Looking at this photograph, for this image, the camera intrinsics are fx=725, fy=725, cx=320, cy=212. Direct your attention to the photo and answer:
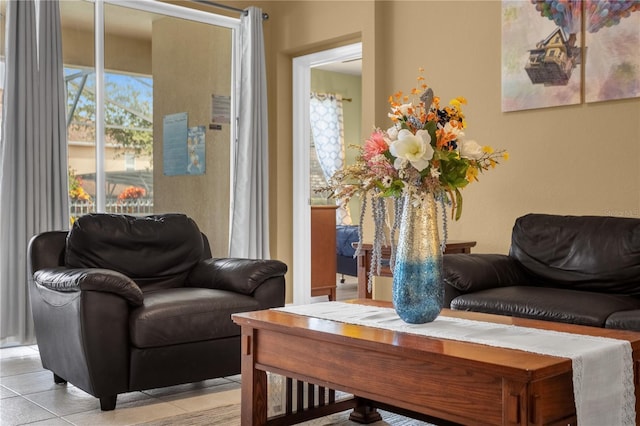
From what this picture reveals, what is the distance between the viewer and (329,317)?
275 centimetres

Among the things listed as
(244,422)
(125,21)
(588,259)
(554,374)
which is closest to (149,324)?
(244,422)

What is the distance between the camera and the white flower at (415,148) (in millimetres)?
2426

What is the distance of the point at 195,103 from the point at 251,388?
12.3 ft

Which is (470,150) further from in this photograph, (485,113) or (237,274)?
(485,113)

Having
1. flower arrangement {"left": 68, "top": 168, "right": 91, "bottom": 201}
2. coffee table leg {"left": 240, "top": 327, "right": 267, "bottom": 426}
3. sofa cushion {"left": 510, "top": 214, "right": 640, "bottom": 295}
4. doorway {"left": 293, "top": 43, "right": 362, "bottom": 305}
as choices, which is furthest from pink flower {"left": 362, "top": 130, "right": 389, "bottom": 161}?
doorway {"left": 293, "top": 43, "right": 362, "bottom": 305}

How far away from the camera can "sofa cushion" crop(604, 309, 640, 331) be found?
304cm

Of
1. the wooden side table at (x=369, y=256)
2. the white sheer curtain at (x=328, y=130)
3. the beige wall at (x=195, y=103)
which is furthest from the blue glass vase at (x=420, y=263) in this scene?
the white sheer curtain at (x=328, y=130)

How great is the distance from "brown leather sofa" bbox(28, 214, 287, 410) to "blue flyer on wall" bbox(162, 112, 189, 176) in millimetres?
1730

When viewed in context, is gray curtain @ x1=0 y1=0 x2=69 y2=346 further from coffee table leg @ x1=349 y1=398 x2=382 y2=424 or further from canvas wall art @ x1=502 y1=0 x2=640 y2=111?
canvas wall art @ x1=502 y1=0 x2=640 y2=111

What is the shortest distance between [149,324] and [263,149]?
3081 mm

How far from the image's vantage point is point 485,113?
4.87 meters

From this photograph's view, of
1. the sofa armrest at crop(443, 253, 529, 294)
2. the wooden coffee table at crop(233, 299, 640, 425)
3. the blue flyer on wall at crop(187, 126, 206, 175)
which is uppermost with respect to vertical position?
the blue flyer on wall at crop(187, 126, 206, 175)

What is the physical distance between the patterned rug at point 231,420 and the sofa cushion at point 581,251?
1.34 metres

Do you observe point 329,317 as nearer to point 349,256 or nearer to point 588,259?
point 588,259
